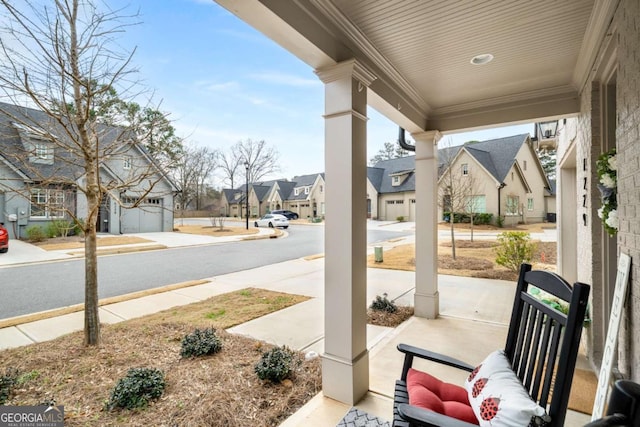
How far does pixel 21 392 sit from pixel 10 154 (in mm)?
1904

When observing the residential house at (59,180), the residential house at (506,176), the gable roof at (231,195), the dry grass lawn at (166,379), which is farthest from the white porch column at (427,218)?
the gable roof at (231,195)

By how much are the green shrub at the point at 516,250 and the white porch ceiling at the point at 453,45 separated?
3.86 m

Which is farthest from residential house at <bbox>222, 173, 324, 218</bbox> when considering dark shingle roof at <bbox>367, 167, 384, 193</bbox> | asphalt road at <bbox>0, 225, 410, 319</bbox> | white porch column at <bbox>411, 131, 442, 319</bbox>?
white porch column at <bbox>411, 131, 442, 319</bbox>

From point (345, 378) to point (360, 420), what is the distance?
0.28 m

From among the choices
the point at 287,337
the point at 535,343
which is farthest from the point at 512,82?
the point at 287,337

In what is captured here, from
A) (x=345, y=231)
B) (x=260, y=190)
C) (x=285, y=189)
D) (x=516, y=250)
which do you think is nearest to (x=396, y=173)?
(x=285, y=189)

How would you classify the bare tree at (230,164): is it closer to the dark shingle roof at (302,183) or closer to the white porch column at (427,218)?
the dark shingle roof at (302,183)

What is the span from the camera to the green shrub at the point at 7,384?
2.17 m

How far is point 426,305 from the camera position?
13.3 ft

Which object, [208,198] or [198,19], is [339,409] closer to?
[198,19]

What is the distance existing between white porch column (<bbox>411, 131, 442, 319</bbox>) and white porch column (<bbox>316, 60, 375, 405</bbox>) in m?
1.93

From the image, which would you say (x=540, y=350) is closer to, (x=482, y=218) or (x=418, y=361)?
(x=418, y=361)

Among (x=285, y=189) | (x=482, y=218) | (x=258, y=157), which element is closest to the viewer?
(x=482, y=218)

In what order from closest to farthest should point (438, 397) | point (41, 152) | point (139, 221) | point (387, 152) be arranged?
point (438, 397) → point (41, 152) → point (139, 221) → point (387, 152)
